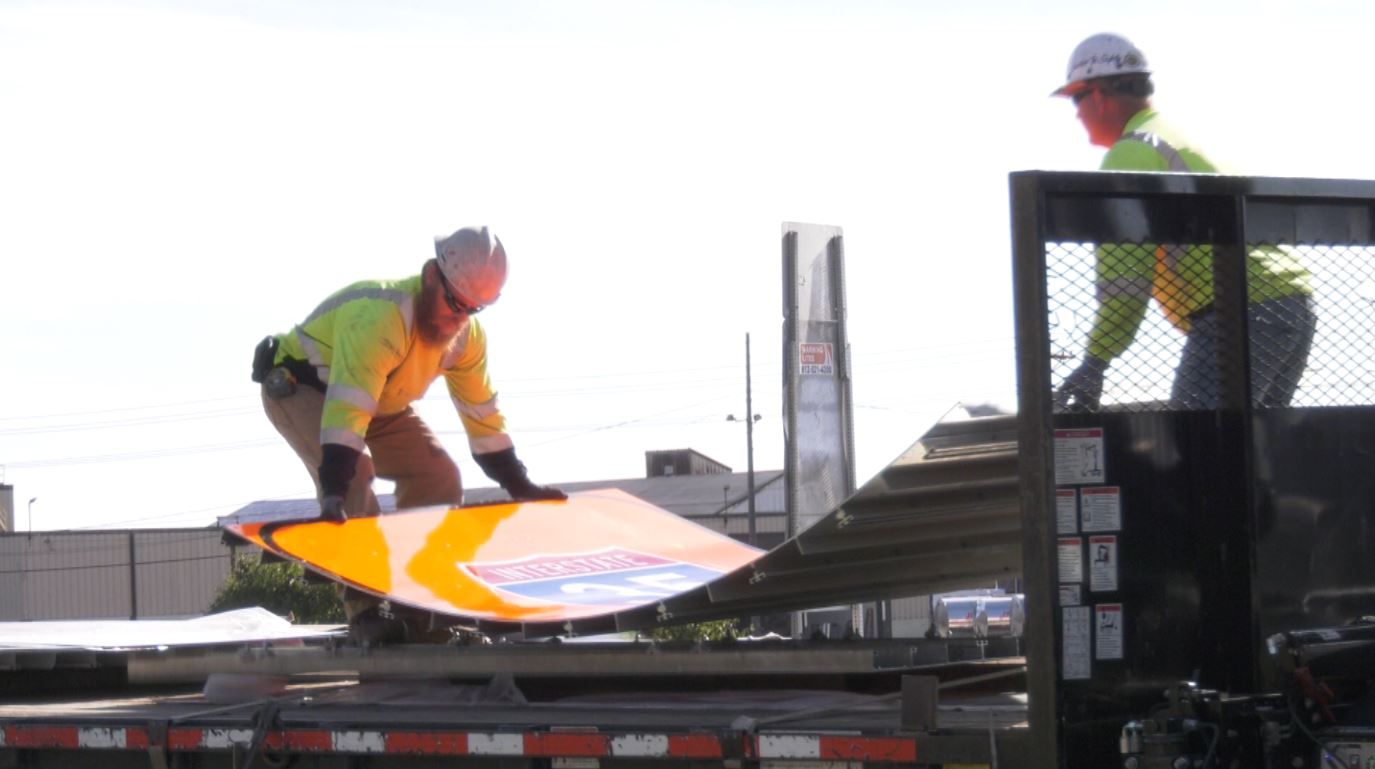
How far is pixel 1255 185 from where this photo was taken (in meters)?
4.07

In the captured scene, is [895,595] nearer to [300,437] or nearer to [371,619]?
[371,619]

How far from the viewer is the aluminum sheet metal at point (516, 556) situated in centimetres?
618

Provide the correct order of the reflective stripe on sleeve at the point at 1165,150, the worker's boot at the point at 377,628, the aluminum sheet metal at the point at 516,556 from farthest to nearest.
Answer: the worker's boot at the point at 377,628, the aluminum sheet metal at the point at 516,556, the reflective stripe on sleeve at the point at 1165,150

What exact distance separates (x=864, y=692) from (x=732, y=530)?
3819 centimetres

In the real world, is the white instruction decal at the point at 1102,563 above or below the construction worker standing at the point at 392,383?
below

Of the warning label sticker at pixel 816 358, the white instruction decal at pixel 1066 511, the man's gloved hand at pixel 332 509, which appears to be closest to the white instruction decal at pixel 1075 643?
the white instruction decal at pixel 1066 511

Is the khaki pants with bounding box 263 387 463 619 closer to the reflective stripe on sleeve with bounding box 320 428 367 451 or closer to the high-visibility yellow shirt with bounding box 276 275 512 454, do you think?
the high-visibility yellow shirt with bounding box 276 275 512 454

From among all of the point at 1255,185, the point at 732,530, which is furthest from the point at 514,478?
the point at 732,530

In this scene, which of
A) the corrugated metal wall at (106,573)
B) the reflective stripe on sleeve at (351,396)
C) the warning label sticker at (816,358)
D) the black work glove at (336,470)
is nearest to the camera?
the black work glove at (336,470)

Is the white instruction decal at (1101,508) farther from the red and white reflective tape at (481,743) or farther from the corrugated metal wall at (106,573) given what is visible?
the corrugated metal wall at (106,573)

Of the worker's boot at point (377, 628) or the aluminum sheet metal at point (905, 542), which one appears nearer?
the aluminum sheet metal at point (905, 542)

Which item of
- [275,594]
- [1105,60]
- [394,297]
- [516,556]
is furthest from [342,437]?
[275,594]

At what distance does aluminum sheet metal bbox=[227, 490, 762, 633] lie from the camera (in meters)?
6.18

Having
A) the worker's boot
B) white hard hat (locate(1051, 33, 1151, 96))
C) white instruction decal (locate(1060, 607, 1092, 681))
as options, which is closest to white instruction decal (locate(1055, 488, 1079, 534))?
white instruction decal (locate(1060, 607, 1092, 681))
